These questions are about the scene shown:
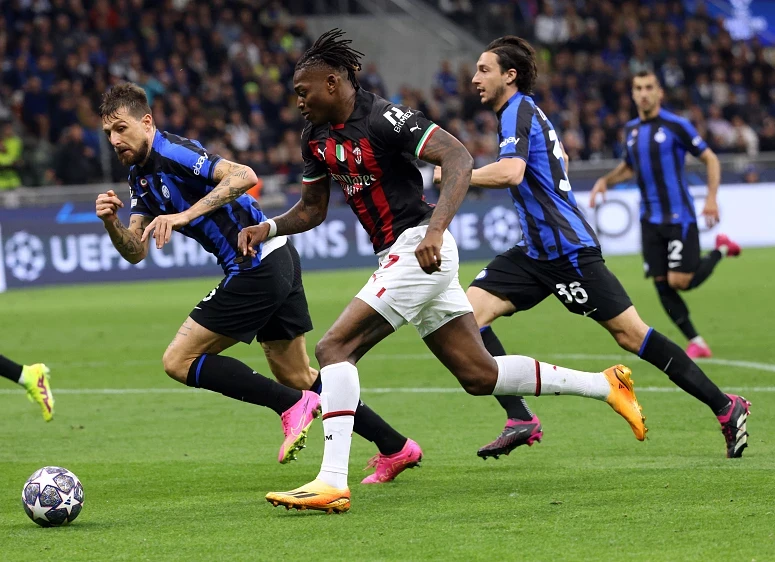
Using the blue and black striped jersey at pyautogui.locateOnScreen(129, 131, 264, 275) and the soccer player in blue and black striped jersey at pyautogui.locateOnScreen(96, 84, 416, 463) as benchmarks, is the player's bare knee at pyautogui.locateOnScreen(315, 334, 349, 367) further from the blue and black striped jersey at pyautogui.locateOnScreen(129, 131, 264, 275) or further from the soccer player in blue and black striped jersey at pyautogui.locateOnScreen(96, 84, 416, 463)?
the blue and black striped jersey at pyautogui.locateOnScreen(129, 131, 264, 275)

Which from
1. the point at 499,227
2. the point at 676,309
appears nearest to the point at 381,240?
the point at 676,309

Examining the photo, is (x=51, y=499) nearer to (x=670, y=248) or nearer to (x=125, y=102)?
(x=125, y=102)

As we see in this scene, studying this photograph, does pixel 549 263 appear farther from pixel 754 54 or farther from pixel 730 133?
pixel 754 54

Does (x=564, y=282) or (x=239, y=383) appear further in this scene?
(x=564, y=282)

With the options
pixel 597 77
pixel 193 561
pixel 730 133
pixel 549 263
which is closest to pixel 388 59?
pixel 597 77

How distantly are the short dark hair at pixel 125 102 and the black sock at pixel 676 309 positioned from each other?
18.9 feet

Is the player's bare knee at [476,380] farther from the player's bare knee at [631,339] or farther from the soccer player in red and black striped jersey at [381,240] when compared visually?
the player's bare knee at [631,339]

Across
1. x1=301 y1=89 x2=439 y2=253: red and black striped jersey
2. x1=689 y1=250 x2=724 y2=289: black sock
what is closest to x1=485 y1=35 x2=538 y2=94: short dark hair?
x1=301 y1=89 x2=439 y2=253: red and black striped jersey

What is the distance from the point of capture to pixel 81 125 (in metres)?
22.3

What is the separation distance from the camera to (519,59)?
6.93m

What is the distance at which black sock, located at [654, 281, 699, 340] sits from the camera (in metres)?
10.8

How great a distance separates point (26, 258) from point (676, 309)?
40.6 feet

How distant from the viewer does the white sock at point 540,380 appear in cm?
598

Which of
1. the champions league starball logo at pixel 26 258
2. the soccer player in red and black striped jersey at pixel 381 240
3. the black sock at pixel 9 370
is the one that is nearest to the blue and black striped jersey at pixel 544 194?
the soccer player in red and black striped jersey at pixel 381 240
